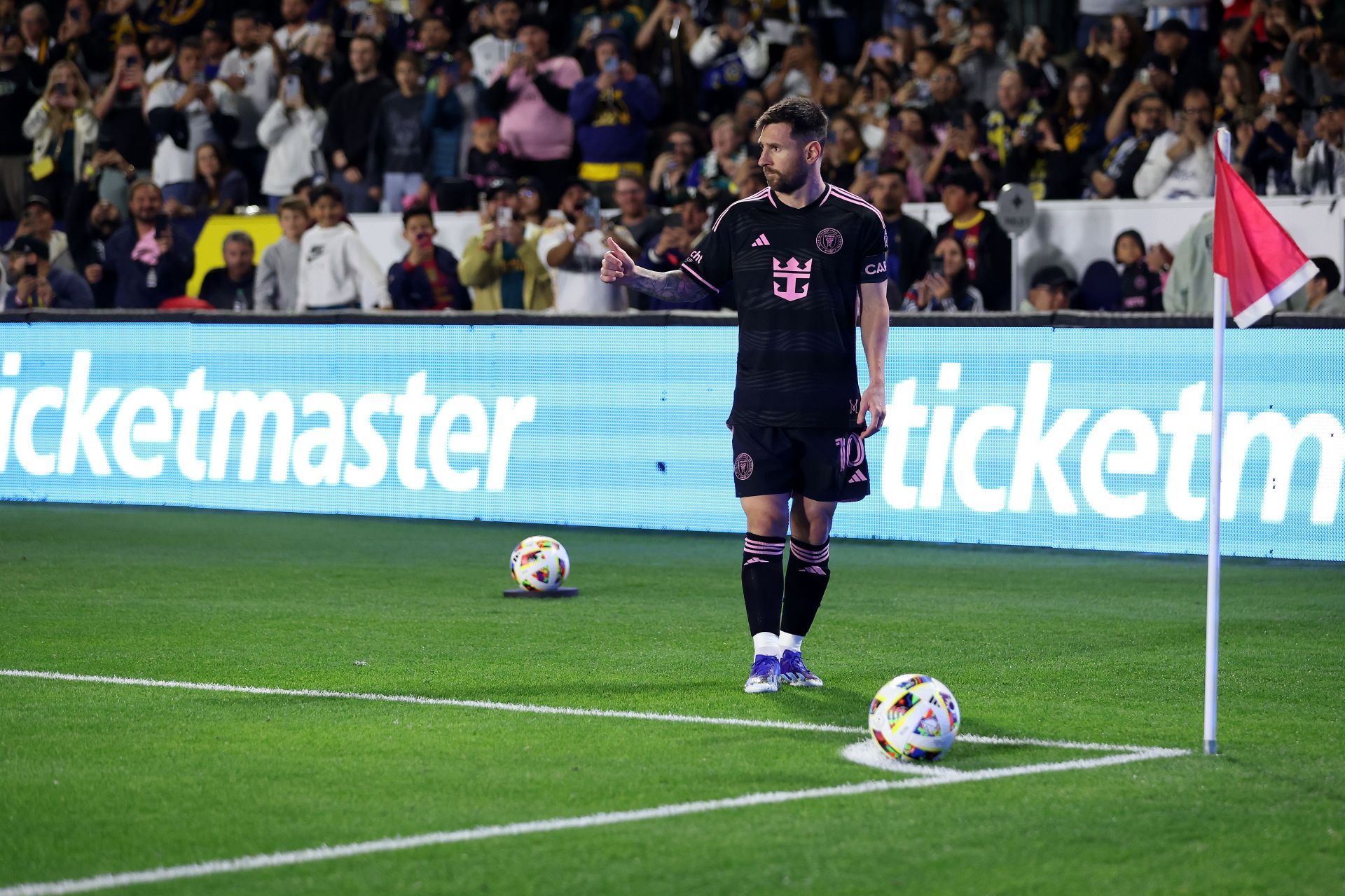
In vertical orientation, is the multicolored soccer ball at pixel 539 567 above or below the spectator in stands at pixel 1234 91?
below

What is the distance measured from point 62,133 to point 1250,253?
65.1ft

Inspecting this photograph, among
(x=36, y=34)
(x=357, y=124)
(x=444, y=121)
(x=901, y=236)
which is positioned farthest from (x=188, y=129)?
(x=901, y=236)

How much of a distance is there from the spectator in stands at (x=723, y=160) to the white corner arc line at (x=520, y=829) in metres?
12.5

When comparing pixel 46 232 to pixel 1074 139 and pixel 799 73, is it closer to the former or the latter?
pixel 799 73

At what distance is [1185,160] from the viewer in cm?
1728

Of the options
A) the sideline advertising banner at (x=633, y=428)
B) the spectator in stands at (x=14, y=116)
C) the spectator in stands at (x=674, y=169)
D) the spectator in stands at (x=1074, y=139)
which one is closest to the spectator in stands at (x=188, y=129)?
the spectator in stands at (x=14, y=116)

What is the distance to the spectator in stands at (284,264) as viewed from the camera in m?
19.7

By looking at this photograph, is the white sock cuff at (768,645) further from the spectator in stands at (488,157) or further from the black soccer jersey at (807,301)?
the spectator in stands at (488,157)

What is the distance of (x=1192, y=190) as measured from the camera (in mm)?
17234

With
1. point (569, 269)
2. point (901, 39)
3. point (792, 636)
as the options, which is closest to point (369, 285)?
point (569, 269)

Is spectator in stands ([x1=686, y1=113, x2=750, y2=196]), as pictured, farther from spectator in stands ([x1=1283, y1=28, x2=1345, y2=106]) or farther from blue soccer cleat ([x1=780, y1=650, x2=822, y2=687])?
blue soccer cleat ([x1=780, y1=650, x2=822, y2=687])

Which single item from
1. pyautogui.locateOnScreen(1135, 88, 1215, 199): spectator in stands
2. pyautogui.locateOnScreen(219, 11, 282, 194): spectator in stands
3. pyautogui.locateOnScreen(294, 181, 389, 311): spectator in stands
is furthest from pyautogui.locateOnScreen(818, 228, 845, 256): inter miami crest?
pyautogui.locateOnScreen(219, 11, 282, 194): spectator in stands

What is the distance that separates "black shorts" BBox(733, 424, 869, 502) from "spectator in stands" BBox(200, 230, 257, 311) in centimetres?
1244

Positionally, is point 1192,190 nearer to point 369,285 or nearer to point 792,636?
point 369,285
